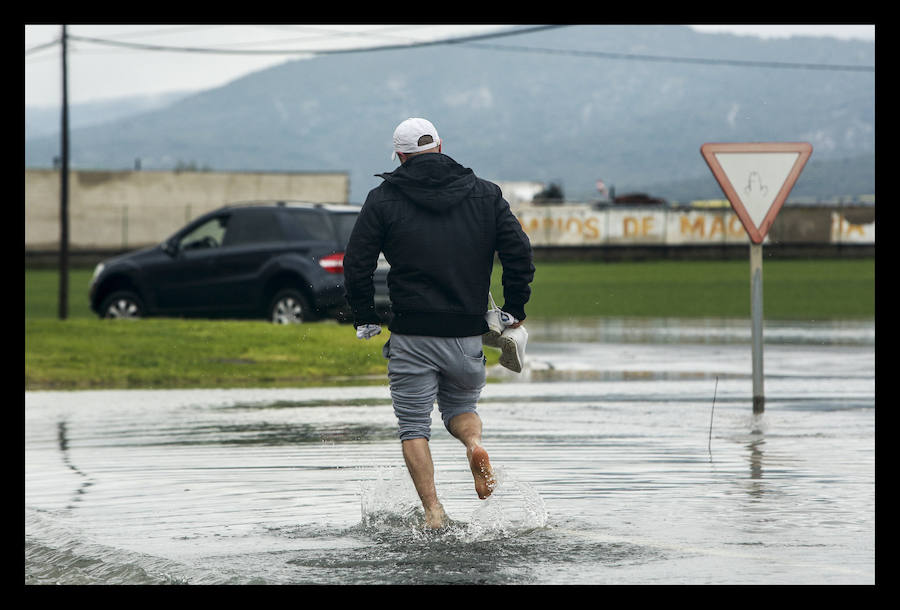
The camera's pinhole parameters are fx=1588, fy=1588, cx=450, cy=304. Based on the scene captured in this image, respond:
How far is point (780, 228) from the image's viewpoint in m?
68.1

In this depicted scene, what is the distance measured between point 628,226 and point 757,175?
2258 inches

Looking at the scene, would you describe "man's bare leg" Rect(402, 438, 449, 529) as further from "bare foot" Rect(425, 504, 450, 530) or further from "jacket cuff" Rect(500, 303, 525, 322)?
"jacket cuff" Rect(500, 303, 525, 322)

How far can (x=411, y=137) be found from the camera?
735 centimetres

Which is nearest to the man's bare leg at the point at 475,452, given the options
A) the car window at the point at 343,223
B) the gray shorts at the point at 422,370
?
the gray shorts at the point at 422,370

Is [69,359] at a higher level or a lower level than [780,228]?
lower

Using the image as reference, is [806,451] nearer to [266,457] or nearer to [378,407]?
[266,457]

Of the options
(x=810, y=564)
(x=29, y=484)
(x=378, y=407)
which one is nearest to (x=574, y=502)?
(x=810, y=564)

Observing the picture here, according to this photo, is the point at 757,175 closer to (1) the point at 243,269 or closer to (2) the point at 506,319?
(2) the point at 506,319

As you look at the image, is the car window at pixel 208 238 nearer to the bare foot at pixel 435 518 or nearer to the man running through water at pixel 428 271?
the man running through water at pixel 428 271

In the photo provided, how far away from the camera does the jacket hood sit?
23.7ft

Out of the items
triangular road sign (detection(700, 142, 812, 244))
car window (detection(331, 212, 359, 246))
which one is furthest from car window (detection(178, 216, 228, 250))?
triangular road sign (detection(700, 142, 812, 244))

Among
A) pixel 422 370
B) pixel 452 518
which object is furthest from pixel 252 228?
pixel 422 370

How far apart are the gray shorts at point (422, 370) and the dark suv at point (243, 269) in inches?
495
